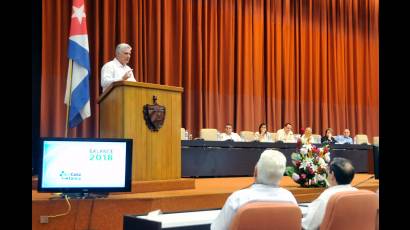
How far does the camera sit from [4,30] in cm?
66

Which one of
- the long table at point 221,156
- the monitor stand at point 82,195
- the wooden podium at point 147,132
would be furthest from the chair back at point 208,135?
the monitor stand at point 82,195

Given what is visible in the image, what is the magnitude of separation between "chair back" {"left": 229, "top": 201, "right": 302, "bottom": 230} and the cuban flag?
3.28 m

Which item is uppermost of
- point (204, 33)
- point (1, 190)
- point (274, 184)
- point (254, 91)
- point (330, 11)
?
point (330, 11)

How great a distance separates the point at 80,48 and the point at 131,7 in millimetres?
3846

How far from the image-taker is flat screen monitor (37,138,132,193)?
2.99 m

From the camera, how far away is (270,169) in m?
2.54

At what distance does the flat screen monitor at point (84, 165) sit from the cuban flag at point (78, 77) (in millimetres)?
2041

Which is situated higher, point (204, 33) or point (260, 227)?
point (204, 33)

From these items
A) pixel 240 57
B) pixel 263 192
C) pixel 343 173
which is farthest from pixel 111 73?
pixel 240 57

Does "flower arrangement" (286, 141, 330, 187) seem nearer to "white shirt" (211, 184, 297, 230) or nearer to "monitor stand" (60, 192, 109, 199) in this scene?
"monitor stand" (60, 192, 109, 199)

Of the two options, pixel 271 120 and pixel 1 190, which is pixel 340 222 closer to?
pixel 1 190

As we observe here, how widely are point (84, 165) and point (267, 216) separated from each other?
4.49 feet

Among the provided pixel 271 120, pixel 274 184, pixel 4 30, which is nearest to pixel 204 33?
pixel 271 120

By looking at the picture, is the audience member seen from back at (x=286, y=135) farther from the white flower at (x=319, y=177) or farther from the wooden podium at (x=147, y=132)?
the wooden podium at (x=147, y=132)
